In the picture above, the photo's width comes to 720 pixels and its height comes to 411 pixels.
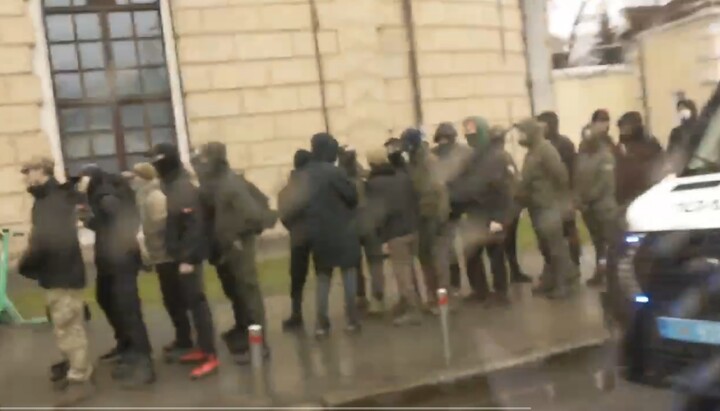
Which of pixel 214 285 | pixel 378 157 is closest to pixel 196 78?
pixel 214 285

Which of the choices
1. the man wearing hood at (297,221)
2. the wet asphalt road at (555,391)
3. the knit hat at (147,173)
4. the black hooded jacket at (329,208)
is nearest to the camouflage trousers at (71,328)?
the knit hat at (147,173)

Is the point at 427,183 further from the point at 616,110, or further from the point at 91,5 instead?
the point at 616,110

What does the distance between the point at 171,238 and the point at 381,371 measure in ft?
6.26

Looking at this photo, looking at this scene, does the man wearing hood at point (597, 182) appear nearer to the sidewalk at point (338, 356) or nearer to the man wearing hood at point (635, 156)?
the man wearing hood at point (635, 156)

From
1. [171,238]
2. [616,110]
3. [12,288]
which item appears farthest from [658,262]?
[616,110]

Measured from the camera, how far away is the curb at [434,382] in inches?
230

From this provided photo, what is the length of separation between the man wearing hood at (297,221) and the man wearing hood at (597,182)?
296cm

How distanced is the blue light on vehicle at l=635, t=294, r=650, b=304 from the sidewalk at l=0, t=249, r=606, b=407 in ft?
6.45

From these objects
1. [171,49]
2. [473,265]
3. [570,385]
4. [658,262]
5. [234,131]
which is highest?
[171,49]

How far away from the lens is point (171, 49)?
12.9 metres

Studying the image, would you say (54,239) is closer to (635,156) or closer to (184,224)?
(184,224)

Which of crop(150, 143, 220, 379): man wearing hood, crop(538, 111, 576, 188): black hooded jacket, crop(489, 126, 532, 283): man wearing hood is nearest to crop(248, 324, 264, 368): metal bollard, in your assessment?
crop(150, 143, 220, 379): man wearing hood

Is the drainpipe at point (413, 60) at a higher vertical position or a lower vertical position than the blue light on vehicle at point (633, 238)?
higher

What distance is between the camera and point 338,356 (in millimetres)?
7527
